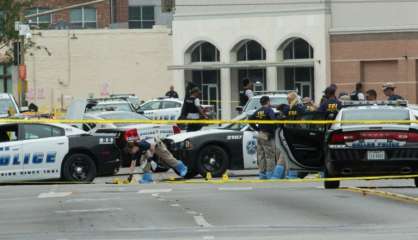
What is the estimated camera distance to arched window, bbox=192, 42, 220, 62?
71.1 metres

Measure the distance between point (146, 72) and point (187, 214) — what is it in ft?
190

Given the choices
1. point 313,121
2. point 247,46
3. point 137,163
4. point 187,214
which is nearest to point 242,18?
point 247,46

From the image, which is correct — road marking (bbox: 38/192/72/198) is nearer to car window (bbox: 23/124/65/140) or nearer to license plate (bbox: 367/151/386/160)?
car window (bbox: 23/124/65/140)

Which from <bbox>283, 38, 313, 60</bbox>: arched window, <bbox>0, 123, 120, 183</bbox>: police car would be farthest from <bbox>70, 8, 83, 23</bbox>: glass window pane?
<bbox>0, 123, 120, 183</bbox>: police car

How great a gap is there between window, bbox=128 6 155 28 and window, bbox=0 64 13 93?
1466 centimetres

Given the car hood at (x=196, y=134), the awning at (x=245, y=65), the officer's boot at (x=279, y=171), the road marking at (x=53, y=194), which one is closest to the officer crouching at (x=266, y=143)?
the officer's boot at (x=279, y=171)

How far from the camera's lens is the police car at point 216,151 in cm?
2641

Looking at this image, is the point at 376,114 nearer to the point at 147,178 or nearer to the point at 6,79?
the point at 147,178

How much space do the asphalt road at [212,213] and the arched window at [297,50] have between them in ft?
151

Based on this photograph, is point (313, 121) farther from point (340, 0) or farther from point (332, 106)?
point (340, 0)

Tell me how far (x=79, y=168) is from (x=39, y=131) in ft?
3.62

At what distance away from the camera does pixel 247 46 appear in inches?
2753

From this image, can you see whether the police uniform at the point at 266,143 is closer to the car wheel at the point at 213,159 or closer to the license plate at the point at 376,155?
the car wheel at the point at 213,159

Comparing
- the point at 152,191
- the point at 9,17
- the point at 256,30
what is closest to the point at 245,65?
the point at 256,30
